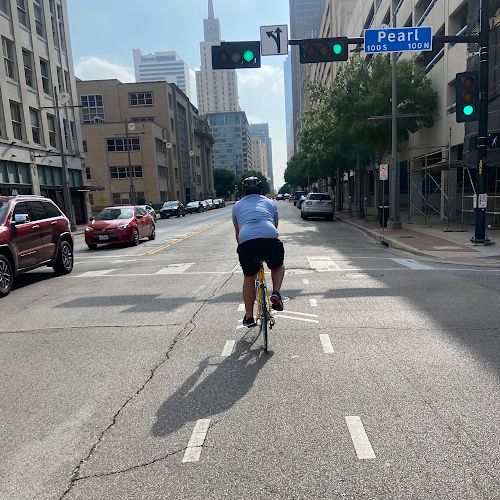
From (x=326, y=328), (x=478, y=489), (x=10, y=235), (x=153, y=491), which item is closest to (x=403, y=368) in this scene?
(x=326, y=328)

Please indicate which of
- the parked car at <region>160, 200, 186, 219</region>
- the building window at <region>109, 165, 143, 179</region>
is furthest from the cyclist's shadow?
the building window at <region>109, 165, 143, 179</region>

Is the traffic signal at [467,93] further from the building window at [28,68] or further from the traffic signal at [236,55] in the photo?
Answer: the building window at [28,68]

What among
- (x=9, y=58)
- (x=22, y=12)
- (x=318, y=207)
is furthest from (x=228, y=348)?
(x=22, y=12)

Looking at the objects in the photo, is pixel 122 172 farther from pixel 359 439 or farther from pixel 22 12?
pixel 359 439

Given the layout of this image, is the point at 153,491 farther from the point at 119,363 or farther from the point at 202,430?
the point at 119,363

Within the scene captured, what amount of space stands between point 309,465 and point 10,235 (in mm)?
8298

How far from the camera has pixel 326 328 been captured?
603 cm

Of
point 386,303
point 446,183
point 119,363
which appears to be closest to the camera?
point 119,363

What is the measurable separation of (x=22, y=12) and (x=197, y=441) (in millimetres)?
37235

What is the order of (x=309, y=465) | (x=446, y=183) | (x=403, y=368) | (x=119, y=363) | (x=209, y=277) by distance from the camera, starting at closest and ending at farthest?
(x=309, y=465) < (x=403, y=368) < (x=119, y=363) < (x=209, y=277) < (x=446, y=183)

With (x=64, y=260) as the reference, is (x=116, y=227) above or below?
above

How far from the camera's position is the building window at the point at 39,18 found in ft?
111

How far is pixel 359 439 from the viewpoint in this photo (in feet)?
10.8

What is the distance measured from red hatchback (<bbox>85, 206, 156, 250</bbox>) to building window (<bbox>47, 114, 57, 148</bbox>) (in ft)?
66.4
